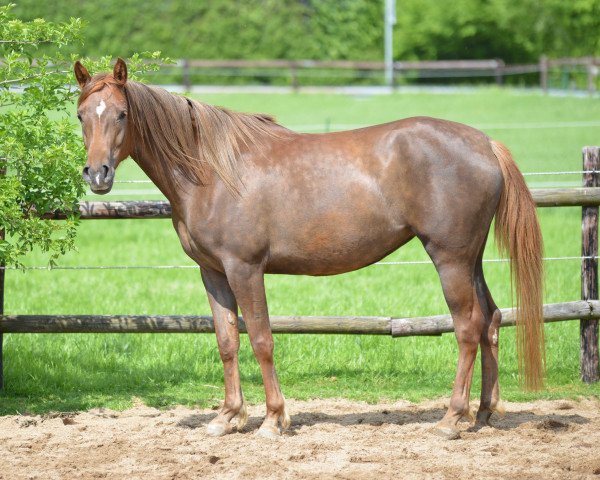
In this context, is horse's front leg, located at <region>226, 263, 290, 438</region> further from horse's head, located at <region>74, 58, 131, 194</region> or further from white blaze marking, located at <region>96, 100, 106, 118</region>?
white blaze marking, located at <region>96, 100, 106, 118</region>

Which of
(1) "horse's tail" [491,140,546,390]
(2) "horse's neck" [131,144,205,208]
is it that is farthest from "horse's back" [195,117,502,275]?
(2) "horse's neck" [131,144,205,208]

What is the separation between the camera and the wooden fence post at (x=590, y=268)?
250 inches

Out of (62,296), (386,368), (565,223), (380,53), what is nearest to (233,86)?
(380,53)

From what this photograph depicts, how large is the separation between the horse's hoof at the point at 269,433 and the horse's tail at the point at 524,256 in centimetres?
155

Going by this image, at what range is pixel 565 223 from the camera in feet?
42.0

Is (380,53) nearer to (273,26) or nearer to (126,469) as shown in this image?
(273,26)

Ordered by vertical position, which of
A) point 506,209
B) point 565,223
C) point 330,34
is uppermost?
point 330,34

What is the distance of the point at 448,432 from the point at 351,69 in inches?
1050

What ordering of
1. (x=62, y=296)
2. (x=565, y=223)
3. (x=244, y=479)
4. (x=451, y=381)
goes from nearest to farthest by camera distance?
(x=244, y=479) < (x=451, y=381) < (x=62, y=296) < (x=565, y=223)

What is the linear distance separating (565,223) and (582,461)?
343 inches

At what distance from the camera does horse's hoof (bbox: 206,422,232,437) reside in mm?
5254

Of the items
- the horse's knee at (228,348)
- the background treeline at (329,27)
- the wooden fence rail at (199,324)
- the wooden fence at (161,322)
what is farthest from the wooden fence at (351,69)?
the horse's knee at (228,348)

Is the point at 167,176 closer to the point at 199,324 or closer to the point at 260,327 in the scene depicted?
the point at 260,327

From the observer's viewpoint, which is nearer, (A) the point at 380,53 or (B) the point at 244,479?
(B) the point at 244,479
